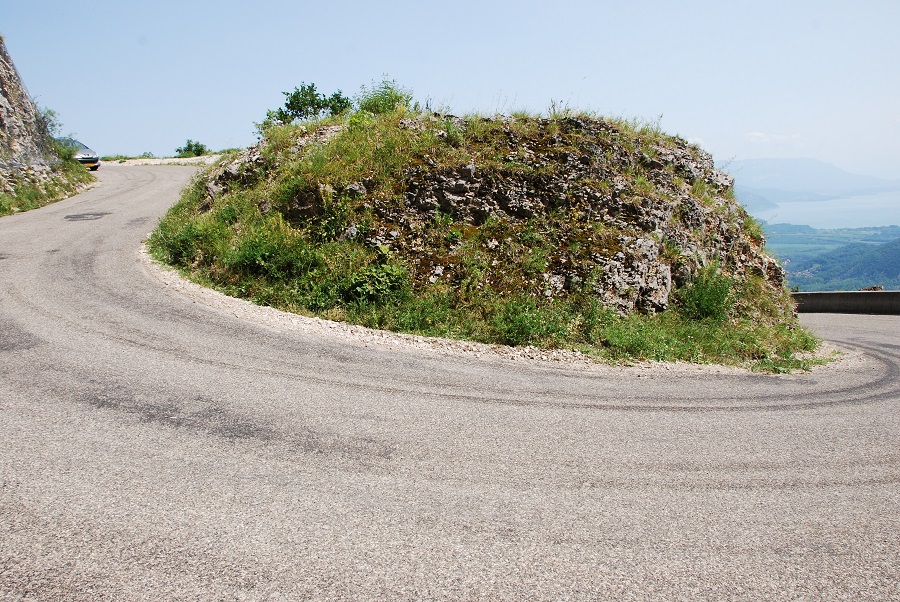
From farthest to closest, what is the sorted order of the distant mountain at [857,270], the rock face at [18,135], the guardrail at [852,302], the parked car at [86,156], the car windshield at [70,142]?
the distant mountain at [857,270] → the parked car at [86,156] → the guardrail at [852,302] → the car windshield at [70,142] → the rock face at [18,135]

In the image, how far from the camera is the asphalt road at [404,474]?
3393 millimetres

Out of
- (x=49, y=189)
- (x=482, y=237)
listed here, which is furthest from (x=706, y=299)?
(x=49, y=189)

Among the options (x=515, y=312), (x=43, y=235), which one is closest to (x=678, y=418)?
(x=515, y=312)

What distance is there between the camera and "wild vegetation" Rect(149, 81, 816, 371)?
394 inches

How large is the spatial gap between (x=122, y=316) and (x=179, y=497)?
5657 mm

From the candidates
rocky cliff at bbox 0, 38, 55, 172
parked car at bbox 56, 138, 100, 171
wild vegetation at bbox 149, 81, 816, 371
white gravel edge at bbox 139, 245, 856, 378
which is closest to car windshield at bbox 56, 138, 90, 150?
parked car at bbox 56, 138, 100, 171

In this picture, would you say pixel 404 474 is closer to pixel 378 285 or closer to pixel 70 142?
pixel 378 285

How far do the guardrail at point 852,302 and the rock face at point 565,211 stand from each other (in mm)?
15282

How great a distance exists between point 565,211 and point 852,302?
2373 cm

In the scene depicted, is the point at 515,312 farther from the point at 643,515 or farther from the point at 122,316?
the point at 122,316

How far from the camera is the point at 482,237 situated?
37.4 ft

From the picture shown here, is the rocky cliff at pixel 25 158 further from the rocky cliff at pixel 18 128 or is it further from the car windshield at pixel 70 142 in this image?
the car windshield at pixel 70 142

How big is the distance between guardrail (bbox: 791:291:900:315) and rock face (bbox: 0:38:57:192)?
33910mm

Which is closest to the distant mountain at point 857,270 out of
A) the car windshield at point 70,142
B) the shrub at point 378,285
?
the shrub at point 378,285
